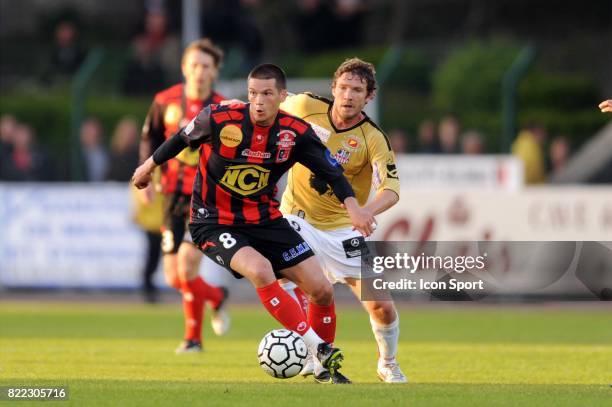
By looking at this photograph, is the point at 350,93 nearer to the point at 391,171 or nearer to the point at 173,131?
the point at 391,171

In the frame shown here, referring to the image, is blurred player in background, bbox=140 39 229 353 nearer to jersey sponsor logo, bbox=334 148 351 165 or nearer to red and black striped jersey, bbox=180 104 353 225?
jersey sponsor logo, bbox=334 148 351 165

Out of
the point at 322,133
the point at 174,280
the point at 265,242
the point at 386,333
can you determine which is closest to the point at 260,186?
the point at 265,242

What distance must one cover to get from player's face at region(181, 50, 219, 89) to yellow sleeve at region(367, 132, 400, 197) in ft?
9.84

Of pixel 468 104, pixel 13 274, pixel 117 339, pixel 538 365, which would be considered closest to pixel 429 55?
pixel 468 104

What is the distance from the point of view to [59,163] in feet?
73.8

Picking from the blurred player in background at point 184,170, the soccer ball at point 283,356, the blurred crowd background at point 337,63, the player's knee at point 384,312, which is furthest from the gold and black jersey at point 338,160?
the blurred crowd background at point 337,63

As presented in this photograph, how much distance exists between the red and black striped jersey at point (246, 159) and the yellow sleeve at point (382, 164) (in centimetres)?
41

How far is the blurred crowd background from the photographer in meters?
22.3

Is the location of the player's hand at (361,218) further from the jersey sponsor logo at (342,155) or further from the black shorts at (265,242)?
the jersey sponsor logo at (342,155)

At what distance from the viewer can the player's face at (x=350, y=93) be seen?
10.4 meters

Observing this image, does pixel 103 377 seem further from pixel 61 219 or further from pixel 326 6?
pixel 326 6

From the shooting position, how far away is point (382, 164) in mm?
10430

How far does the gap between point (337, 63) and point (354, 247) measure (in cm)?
1522
